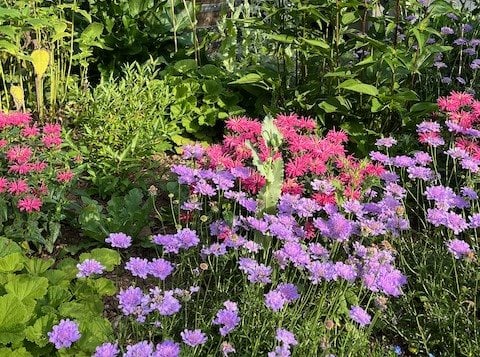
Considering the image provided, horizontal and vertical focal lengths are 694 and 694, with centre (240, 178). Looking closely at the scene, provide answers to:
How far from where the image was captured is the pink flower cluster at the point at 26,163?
2.72 m

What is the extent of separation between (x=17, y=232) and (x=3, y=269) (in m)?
0.41

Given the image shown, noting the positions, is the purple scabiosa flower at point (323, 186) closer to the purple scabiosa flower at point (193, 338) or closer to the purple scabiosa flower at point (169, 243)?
the purple scabiosa flower at point (169, 243)

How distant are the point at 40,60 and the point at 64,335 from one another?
2177 mm

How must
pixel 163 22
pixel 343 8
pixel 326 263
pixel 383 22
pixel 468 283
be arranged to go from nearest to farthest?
1. pixel 326 263
2. pixel 468 283
3. pixel 343 8
4. pixel 383 22
5. pixel 163 22

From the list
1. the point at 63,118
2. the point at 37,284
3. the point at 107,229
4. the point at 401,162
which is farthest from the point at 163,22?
the point at 37,284

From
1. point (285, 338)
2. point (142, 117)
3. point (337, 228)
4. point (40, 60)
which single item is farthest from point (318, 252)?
point (40, 60)

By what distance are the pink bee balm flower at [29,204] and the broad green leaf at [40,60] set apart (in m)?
1.22

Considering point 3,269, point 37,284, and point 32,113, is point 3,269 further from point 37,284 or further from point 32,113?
point 32,113

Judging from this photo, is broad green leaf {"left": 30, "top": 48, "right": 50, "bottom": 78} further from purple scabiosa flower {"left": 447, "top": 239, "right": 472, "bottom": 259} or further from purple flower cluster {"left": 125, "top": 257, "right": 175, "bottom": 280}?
purple scabiosa flower {"left": 447, "top": 239, "right": 472, "bottom": 259}

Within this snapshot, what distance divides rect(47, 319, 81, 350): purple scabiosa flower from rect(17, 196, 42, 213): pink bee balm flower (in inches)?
33.1

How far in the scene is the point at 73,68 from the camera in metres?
4.62

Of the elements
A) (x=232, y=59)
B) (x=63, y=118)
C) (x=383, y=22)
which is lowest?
(x=63, y=118)

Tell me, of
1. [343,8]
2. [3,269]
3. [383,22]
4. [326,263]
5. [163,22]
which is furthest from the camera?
[163,22]

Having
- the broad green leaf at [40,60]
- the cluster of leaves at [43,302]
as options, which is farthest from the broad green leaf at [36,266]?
the broad green leaf at [40,60]
